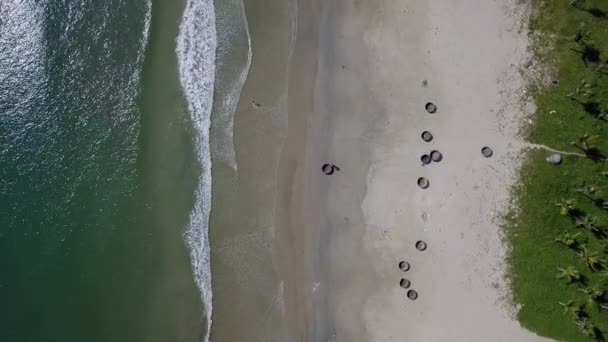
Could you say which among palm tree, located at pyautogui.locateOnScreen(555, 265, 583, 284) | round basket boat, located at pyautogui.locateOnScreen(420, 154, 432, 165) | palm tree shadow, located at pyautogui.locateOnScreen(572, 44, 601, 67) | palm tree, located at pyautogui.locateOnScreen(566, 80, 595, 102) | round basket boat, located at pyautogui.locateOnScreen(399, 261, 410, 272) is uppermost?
palm tree shadow, located at pyautogui.locateOnScreen(572, 44, 601, 67)

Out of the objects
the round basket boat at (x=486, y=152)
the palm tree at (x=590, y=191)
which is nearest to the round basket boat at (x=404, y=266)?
the round basket boat at (x=486, y=152)

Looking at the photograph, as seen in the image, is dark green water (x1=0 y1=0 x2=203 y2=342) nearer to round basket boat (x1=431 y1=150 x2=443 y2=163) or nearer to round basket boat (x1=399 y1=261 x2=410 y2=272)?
round basket boat (x1=399 y1=261 x2=410 y2=272)

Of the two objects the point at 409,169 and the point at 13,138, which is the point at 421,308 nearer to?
the point at 409,169

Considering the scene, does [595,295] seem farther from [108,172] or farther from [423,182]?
[108,172]

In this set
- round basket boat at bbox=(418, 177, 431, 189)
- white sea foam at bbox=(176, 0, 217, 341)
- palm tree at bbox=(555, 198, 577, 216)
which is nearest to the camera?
palm tree at bbox=(555, 198, 577, 216)

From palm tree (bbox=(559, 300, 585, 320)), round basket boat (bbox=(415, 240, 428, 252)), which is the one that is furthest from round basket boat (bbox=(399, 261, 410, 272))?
palm tree (bbox=(559, 300, 585, 320))

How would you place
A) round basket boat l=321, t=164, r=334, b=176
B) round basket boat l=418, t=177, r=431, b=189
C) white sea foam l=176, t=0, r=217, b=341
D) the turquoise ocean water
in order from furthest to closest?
the turquoise ocean water → white sea foam l=176, t=0, r=217, b=341 → round basket boat l=321, t=164, r=334, b=176 → round basket boat l=418, t=177, r=431, b=189

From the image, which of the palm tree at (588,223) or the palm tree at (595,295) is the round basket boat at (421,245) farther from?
the palm tree at (595,295)
